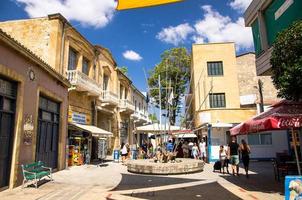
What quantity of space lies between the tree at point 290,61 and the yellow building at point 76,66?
39.3 ft

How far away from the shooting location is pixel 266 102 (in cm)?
2286

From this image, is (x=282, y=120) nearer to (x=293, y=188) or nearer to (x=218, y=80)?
(x=293, y=188)

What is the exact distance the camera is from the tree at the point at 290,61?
6758 millimetres

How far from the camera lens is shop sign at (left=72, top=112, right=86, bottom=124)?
17453mm

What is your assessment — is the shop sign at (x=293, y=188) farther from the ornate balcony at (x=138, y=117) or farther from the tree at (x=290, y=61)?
the ornate balcony at (x=138, y=117)

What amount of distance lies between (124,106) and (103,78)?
15.0ft

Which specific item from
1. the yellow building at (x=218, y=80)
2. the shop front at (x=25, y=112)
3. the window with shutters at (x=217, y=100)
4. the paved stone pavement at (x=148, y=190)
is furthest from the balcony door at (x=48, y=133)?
the window with shutters at (x=217, y=100)

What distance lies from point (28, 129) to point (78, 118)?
25.2 feet

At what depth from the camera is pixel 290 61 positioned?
6.93 m

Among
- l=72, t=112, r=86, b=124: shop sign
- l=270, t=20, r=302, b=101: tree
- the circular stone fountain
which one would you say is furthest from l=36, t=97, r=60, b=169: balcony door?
l=270, t=20, r=302, b=101: tree

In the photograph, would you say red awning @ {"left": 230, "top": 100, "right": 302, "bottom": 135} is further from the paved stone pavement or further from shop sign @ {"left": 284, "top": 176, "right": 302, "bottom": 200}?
the paved stone pavement

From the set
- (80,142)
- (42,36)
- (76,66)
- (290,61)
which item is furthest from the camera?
(76,66)

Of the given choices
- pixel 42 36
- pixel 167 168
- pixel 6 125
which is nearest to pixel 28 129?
pixel 6 125

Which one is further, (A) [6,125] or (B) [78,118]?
(B) [78,118]
